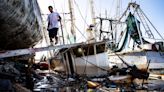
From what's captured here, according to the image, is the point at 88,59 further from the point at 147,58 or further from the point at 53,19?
the point at 53,19

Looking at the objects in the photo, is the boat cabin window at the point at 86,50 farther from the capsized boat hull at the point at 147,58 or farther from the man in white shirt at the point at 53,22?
the man in white shirt at the point at 53,22

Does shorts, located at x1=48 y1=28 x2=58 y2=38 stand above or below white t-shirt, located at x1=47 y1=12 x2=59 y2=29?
below

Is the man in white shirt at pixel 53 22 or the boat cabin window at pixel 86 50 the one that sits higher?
the man in white shirt at pixel 53 22

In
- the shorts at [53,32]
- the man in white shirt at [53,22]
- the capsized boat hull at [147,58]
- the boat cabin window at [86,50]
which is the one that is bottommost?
the capsized boat hull at [147,58]

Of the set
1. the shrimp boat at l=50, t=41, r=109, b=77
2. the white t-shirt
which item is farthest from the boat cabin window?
the white t-shirt

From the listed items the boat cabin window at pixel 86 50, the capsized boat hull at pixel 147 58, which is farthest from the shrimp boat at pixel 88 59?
the capsized boat hull at pixel 147 58

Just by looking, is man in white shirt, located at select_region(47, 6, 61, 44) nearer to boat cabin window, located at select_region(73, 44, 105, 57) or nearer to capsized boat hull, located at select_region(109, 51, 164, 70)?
boat cabin window, located at select_region(73, 44, 105, 57)

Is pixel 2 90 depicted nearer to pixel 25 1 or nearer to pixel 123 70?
pixel 25 1

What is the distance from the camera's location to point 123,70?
12.9 meters

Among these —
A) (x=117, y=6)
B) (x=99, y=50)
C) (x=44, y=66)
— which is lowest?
(x=44, y=66)

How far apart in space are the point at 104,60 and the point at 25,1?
9.11m

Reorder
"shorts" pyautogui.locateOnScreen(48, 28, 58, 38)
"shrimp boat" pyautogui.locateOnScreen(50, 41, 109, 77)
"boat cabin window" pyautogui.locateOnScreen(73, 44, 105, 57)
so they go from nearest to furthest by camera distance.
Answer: "shorts" pyautogui.locateOnScreen(48, 28, 58, 38) < "shrimp boat" pyautogui.locateOnScreen(50, 41, 109, 77) < "boat cabin window" pyautogui.locateOnScreen(73, 44, 105, 57)

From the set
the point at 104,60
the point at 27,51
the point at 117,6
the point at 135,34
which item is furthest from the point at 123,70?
the point at 117,6

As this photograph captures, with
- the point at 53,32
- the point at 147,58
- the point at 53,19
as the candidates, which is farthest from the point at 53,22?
the point at 147,58
